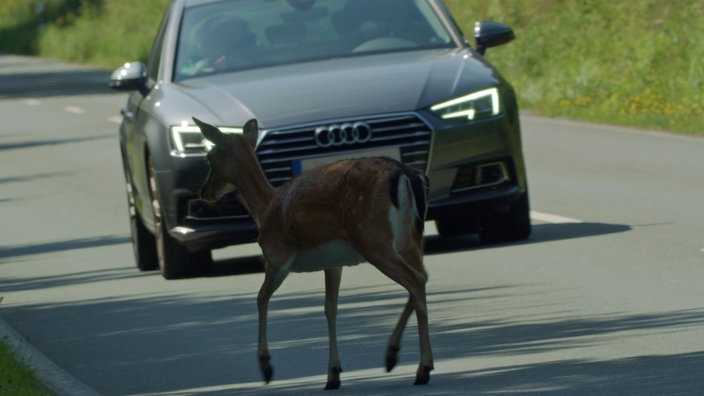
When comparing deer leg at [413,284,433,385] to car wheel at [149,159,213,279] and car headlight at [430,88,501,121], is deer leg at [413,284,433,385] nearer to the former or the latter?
car headlight at [430,88,501,121]

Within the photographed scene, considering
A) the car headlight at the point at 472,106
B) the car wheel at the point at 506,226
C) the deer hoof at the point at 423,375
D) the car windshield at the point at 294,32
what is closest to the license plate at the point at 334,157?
the car headlight at the point at 472,106

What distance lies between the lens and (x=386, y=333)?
30.3 feet

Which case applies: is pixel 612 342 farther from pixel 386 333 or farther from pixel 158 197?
pixel 158 197

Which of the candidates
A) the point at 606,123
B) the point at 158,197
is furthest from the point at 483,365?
the point at 606,123

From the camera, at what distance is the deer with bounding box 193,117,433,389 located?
24.1 feet

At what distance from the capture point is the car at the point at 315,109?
1132cm

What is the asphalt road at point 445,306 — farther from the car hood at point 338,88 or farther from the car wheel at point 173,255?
the car hood at point 338,88

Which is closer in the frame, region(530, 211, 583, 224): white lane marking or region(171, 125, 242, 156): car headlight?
region(171, 125, 242, 156): car headlight

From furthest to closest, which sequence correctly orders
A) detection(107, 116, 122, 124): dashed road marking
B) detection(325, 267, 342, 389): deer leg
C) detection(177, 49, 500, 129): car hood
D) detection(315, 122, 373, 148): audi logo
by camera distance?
detection(107, 116, 122, 124): dashed road marking < detection(177, 49, 500, 129): car hood < detection(315, 122, 373, 148): audi logo < detection(325, 267, 342, 389): deer leg

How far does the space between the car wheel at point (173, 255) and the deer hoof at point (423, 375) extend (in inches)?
180

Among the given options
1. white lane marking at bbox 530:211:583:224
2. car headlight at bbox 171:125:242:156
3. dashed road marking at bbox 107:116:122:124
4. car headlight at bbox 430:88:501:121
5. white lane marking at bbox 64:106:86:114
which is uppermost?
car headlight at bbox 430:88:501:121

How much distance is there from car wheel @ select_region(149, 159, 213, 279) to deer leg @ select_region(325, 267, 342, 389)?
4225 mm

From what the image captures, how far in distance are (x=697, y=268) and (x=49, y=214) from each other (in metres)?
7.97

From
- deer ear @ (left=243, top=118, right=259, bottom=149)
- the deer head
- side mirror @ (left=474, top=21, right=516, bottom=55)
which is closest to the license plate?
side mirror @ (left=474, top=21, right=516, bottom=55)
